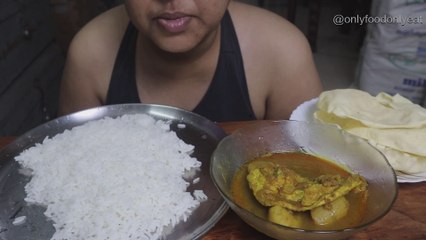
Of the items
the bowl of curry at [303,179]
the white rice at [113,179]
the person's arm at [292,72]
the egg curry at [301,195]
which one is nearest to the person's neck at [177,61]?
the person's arm at [292,72]

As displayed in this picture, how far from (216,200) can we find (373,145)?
0.39 meters

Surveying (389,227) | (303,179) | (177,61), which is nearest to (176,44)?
(177,61)

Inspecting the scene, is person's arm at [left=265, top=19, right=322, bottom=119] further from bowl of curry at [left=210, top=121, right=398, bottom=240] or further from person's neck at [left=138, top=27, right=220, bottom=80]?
bowl of curry at [left=210, top=121, right=398, bottom=240]

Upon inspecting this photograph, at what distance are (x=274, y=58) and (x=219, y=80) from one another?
0.23 metres

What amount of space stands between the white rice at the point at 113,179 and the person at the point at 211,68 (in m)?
0.36

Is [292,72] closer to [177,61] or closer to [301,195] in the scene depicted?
[177,61]

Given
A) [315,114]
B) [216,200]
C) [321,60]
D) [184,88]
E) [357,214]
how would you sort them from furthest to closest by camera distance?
[321,60]
[184,88]
[315,114]
[216,200]
[357,214]

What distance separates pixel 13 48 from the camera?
2.35 meters

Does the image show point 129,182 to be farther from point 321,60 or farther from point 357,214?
point 321,60

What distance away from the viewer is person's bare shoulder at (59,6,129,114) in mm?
1463

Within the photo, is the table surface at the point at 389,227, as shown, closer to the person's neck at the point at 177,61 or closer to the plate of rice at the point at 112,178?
the plate of rice at the point at 112,178

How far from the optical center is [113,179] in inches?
34.5

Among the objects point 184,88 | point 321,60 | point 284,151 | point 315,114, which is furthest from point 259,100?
point 321,60

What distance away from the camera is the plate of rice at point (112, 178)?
776 mm
